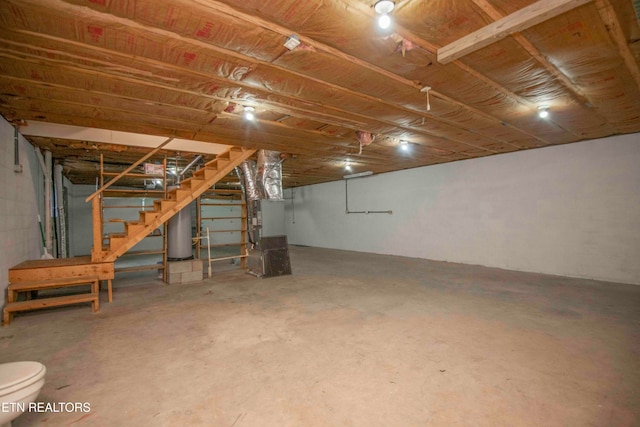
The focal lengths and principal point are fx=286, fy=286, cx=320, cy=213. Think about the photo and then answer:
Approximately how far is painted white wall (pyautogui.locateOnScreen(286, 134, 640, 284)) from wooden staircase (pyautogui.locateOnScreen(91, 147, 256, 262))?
4.50 meters

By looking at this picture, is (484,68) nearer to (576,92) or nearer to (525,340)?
(576,92)

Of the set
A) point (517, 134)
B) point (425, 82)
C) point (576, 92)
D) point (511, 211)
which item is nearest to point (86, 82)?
A: point (425, 82)

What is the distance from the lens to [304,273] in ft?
18.6

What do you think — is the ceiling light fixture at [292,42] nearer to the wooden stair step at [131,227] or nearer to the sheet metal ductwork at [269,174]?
the sheet metal ductwork at [269,174]

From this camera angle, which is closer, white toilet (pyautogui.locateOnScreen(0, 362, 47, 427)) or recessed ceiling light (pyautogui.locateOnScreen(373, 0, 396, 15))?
white toilet (pyautogui.locateOnScreen(0, 362, 47, 427))

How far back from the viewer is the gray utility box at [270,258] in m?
5.33

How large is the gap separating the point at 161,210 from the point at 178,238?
833 mm

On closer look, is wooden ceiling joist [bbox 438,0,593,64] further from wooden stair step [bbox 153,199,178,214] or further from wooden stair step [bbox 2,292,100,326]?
wooden stair step [bbox 2,292,100,326]

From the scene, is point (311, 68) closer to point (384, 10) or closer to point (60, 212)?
point (384, 10)

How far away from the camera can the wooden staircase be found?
390 centimetres

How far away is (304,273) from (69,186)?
7.61 m

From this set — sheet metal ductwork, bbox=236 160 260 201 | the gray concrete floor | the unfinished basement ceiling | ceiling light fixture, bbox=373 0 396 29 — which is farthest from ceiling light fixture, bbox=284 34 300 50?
sheet metal ductwork, bbox=236 160 260 201

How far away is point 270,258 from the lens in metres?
5.38

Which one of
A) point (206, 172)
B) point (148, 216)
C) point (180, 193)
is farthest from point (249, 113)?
point (148, 216)
